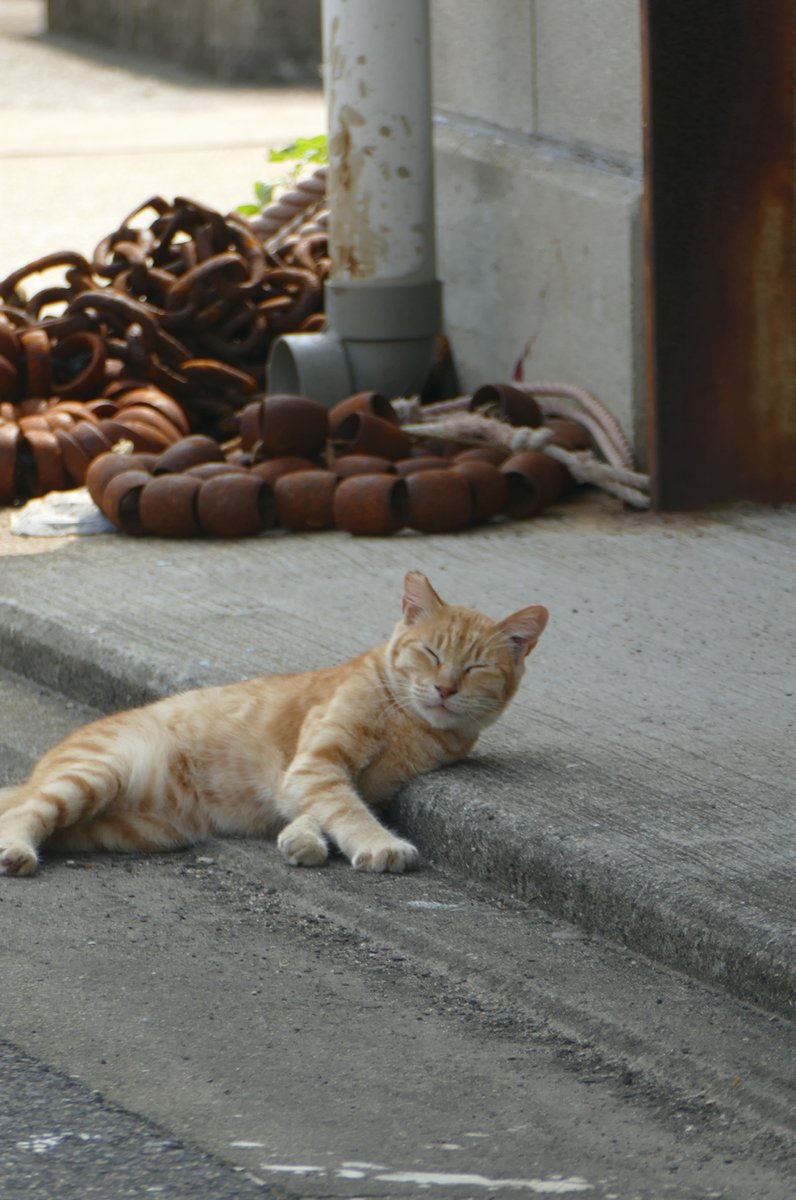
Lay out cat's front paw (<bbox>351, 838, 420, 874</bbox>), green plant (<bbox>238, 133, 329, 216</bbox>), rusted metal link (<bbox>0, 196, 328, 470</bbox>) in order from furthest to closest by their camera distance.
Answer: green plant (<bbox>238, 133, 329, 216</bbox>) → rusted metal link (<bbox>0, 196, 328, 470</bbox>) → cat's front paw (<bbox>351, 838, 420, 874</bbox>)

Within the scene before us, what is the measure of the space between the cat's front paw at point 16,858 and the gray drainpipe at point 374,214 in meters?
3.56

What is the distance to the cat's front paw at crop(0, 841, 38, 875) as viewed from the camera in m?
4.19

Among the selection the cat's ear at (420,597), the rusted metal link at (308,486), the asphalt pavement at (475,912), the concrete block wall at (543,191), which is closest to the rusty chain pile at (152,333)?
the rusted metal link at (308,486)

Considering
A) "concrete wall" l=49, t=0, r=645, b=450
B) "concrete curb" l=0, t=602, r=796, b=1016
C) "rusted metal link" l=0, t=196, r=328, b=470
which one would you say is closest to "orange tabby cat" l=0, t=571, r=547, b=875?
"concrete curb" l=0, t=602, r=796, b=1016

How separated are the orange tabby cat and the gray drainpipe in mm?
3114

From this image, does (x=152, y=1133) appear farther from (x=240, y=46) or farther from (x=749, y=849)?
(x=240, y=46)

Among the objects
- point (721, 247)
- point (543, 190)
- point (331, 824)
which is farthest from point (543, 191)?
point (331, 824)

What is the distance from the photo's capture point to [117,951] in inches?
152

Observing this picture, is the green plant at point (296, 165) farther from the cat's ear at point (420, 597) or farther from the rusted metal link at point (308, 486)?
the cat's ear at point (420, 597)

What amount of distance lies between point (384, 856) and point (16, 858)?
0.77m

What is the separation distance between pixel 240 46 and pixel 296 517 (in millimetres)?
16649

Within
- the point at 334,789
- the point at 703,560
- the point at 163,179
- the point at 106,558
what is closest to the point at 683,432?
the point at 703,560

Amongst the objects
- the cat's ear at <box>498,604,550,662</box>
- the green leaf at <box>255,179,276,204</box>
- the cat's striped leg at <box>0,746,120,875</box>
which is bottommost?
the cat's striped leg at <box>0,746,120,875</box>

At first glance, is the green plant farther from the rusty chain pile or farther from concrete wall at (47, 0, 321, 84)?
concrete wall at (47, 0, 321, 84)
